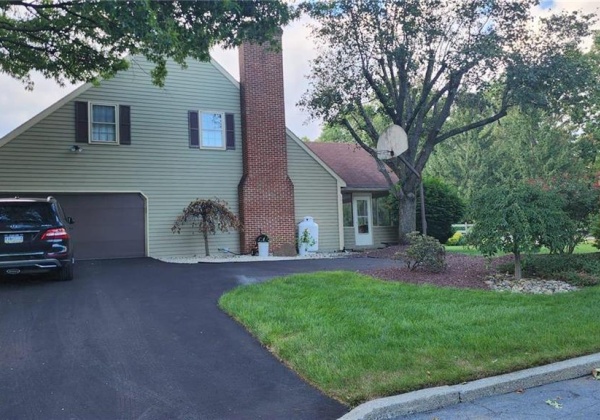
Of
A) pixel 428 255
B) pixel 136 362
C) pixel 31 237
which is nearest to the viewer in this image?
pixel 136 362

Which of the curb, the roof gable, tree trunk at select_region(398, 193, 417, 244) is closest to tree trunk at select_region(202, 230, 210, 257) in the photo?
the roof gable

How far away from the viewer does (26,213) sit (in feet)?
27.7

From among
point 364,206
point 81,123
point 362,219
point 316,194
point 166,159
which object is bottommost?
point 362,219

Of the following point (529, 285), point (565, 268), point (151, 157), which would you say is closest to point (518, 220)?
point (529, 285)

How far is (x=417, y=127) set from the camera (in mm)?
17641

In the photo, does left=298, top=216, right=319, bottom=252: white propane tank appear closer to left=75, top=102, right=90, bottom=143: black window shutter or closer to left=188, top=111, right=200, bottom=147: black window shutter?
left=188, top=111, right=200, bottom=147: black window shutter

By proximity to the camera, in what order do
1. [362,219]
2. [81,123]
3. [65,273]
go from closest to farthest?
[65,273] < [81,123] < [362,219]

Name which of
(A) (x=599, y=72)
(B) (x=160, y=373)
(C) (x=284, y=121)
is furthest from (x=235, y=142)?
(A) (x=599, y=72)

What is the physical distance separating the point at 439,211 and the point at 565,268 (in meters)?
10.9

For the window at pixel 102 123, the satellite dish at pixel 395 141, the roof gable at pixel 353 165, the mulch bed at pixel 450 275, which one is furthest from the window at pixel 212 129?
the mulch bed at pixel 450 275

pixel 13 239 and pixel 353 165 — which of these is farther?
pixel 353 165

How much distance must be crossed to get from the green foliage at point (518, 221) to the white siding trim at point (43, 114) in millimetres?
11839

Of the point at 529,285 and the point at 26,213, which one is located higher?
the point at 26,213

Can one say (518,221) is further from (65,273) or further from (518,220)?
(65,273)
